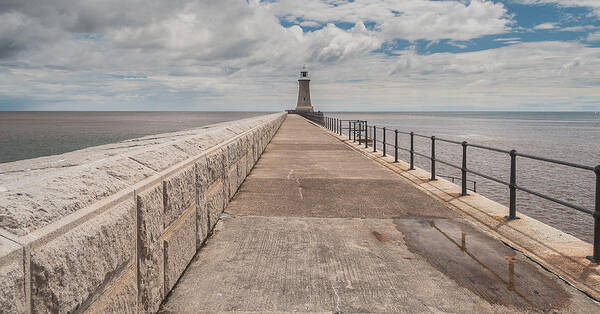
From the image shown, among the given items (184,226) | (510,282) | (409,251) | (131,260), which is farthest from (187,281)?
(510,282)

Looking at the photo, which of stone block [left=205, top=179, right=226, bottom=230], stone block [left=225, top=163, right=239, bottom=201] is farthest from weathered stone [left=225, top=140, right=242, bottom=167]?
stone block [left=205, top=179, right=226, bottom=230]

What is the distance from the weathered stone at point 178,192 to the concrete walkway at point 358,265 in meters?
0.63

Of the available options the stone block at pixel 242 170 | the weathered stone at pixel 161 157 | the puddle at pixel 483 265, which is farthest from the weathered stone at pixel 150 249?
the stone block at pixel 242 170

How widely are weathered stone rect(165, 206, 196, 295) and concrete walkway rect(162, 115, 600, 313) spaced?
10 cm

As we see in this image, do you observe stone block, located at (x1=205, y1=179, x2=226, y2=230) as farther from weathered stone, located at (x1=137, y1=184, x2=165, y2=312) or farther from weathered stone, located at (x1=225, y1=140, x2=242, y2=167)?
weathered stone, located at (x1=137, y1=184, x2=165, y2=312)

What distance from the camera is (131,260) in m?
2.54

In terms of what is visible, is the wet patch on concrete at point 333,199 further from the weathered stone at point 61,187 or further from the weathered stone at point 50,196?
the weathered stone at point 50,196

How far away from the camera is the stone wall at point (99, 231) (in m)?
1.63

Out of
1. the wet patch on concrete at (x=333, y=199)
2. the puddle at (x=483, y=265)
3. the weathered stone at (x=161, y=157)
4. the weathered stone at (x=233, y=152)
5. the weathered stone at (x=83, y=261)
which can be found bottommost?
the puddle at (x=483, y=265)

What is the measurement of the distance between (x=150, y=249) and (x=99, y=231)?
75 centimetres

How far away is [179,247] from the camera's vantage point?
358 centimetres

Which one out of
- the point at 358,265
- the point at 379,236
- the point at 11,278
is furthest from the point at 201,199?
Answer: the point at 11,278

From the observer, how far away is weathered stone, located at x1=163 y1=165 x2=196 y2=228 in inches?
126

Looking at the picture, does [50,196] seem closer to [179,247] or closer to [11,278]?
[11,278]
